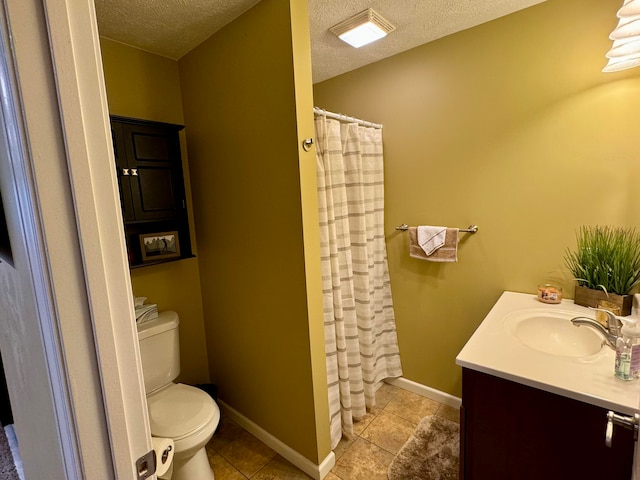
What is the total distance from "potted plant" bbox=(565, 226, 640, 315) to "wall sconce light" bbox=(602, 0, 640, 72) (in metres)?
0.75

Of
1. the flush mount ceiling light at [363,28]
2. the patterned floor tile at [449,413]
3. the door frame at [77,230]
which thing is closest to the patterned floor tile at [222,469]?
the patterned floor tile at [449,413]

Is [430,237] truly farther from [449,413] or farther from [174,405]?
[174,405]

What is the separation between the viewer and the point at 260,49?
146cm

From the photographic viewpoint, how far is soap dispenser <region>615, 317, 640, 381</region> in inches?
37.5

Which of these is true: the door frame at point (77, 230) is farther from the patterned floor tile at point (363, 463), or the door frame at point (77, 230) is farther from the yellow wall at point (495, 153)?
the yellow wall at point (495, 153)

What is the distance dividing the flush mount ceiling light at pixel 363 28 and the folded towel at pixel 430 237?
1.17 metres

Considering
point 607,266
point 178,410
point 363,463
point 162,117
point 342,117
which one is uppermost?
point 162,117

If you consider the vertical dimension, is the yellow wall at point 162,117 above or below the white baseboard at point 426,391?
above

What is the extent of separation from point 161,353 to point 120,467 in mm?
1338

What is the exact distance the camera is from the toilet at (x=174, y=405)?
144cm

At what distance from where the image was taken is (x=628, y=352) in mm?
969

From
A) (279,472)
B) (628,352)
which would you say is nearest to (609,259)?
(628,352)

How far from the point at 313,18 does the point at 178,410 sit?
215 centimetres

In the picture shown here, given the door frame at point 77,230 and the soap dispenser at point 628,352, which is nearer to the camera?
the door frame at point 77,230
